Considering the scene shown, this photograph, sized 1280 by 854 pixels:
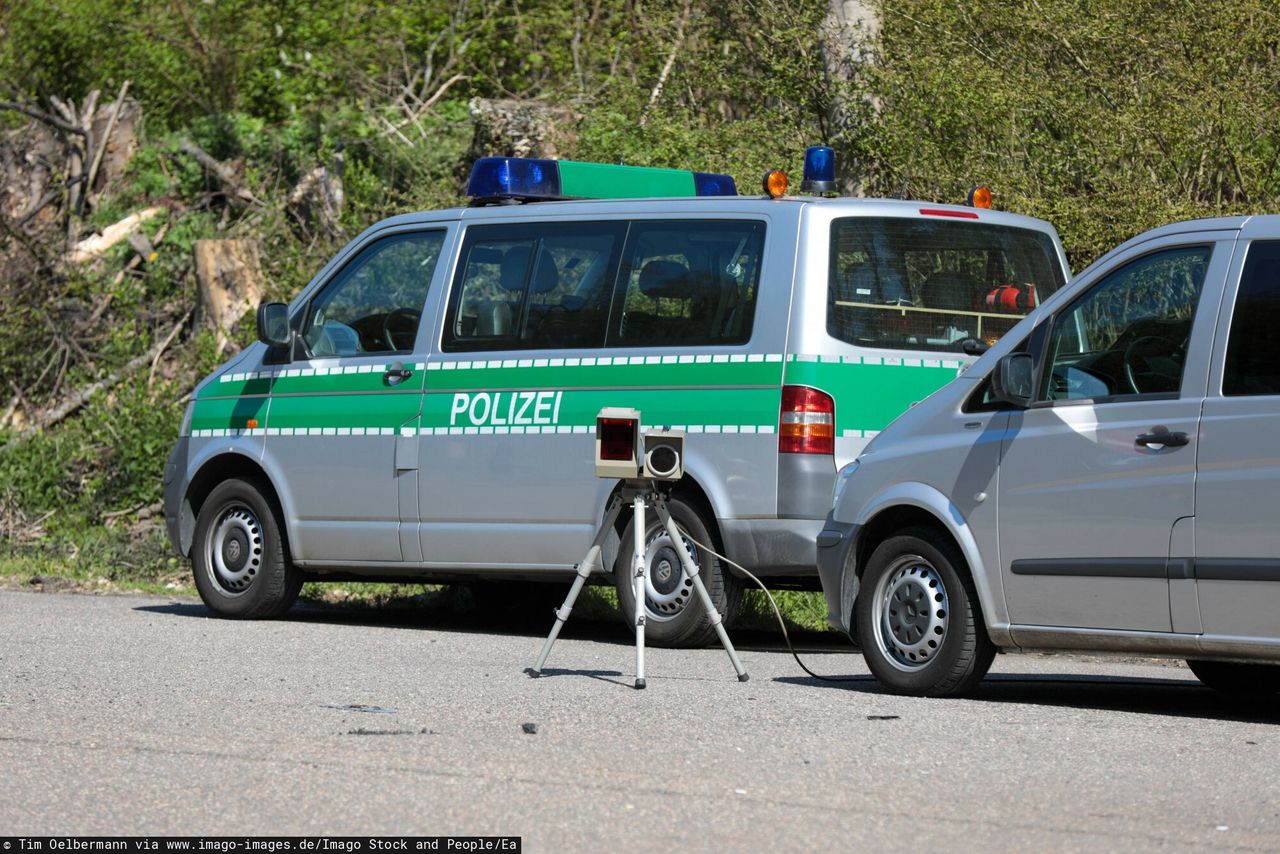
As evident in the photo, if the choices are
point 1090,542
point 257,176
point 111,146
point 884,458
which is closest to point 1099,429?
point 1090,542

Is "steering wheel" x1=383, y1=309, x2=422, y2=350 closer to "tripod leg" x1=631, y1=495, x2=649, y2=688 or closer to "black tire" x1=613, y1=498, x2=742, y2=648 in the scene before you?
"black tire" x1=613, y1=498, x2=742, y2=648

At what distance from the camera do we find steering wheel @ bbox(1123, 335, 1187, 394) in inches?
305

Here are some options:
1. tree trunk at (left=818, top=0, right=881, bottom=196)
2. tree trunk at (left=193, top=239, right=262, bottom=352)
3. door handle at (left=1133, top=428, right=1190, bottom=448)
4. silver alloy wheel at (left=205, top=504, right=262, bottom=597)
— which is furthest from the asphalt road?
tree trunk at (left=193, top=239, right=262, bottom=352)

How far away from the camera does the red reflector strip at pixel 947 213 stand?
10320 millimetres

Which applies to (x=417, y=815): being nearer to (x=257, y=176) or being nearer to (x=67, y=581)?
(x=67, y=581)

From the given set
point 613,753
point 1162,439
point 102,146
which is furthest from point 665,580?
point 102,146

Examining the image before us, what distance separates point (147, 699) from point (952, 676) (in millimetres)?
3253

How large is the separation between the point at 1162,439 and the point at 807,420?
2.46 meters

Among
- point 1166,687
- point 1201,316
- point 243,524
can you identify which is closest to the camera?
point 1201,316

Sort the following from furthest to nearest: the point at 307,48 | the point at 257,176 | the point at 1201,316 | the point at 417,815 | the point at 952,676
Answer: the point at 307,48, the point at 257,176, the point at 952,676, the point at 1201,316, the point at 417,815

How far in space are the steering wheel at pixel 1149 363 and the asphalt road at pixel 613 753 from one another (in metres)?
1.29

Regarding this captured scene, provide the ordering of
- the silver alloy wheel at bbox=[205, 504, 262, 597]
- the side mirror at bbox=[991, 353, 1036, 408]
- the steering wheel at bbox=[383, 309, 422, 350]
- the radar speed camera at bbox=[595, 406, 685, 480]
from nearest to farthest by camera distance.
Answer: the side mirror at bbox=[991, 353, 1036, 408], the radar speed camera at bbox=[595, 406, 685, 480], the steering wheel at bbox=[383, 309, 422, 350], the silver alloy wheel at bbox=[205, 504, 262, 597]

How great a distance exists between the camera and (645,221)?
10805 millimetres

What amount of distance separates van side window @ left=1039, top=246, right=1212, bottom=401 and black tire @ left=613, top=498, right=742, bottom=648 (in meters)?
2.56
